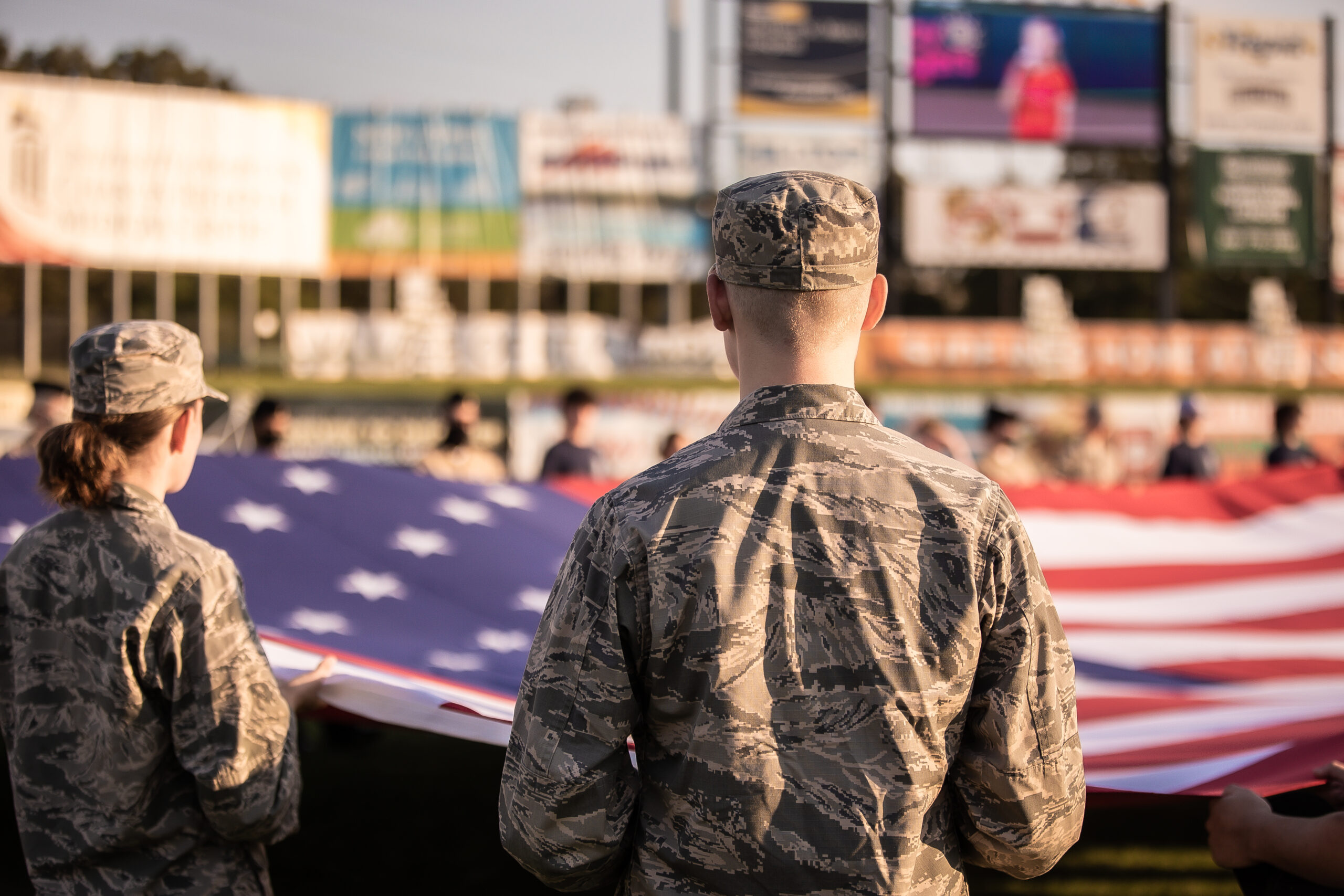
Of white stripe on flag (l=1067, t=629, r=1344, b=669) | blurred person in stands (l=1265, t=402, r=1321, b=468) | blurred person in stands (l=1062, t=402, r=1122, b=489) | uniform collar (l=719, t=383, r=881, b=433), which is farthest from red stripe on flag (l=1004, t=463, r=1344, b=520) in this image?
uniform collar (l=719, t=383, r=881, b=433)

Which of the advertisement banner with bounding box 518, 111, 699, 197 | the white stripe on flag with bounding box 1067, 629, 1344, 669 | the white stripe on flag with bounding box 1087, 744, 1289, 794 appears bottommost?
the white stripe on flag with bounding box 1067, 629, 1344, 669

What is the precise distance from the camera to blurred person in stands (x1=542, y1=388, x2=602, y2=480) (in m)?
7.09

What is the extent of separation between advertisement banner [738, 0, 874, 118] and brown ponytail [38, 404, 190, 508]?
21.7 metres

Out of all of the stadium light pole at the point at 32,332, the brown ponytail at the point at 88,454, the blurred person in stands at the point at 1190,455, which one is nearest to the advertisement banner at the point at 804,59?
the stadium light pole at the point at 32,332

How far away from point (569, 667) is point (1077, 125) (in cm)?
2370

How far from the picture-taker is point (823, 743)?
1.36 metres

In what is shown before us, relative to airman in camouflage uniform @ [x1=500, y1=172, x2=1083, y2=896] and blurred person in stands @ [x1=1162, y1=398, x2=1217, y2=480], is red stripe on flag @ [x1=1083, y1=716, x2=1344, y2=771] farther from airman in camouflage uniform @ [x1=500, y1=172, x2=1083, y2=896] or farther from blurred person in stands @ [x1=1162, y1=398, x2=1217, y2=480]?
blurred person in stands @ [x1=1162, y1=398, x2=1217, y2=480]

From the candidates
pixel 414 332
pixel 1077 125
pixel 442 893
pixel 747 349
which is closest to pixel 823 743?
pixel 747 349

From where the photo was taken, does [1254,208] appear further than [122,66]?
No

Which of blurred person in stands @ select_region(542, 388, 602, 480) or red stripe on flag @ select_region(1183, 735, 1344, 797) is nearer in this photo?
red stripe on flag @ select_region(1183, 735, 1344, 797)

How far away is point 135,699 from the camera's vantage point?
6.11 feet

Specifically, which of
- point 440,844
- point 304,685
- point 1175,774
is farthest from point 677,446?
point 304,685

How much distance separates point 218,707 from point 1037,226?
23274 mm

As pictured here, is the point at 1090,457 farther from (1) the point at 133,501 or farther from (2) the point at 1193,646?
(1) the point at 133,501
